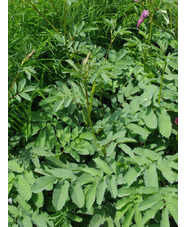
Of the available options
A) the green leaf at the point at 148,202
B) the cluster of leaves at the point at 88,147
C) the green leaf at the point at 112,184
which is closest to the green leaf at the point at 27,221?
the cluster of leaves at the point at 88,147

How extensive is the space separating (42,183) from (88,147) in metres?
0.35

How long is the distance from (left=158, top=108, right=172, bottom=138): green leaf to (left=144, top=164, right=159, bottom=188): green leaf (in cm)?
25

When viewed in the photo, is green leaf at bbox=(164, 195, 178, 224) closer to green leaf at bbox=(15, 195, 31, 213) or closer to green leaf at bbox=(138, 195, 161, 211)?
green leaf at bbox=(138, 195, 161, 211)

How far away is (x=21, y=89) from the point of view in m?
1.43

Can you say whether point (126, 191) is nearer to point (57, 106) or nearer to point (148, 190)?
point (148, 190)

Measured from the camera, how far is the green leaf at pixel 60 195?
3.89 ft

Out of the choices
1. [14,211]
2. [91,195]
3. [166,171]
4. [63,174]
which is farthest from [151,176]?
[14,211]

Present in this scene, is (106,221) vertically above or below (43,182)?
below

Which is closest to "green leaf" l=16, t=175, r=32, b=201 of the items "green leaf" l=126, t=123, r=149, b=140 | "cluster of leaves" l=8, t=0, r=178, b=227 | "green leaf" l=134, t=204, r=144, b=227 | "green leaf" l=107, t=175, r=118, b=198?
"cluster of leaves" l=8, t=0, r=178, b=227

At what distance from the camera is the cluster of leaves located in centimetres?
124

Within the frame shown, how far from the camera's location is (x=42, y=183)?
1.23 meters

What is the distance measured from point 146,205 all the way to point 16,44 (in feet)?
4.47

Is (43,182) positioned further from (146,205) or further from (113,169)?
(146,205)

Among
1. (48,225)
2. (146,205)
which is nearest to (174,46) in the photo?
(146,205)
